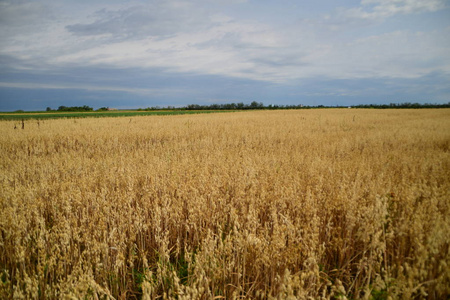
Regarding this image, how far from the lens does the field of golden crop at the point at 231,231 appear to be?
7.54ft

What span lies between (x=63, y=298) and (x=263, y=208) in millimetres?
2783

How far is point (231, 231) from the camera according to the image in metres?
3.02

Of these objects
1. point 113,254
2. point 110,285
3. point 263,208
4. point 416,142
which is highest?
point 416,142

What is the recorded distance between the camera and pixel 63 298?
2043 mm

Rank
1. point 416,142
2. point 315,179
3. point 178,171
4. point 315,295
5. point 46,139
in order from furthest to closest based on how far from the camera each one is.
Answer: point 46,139 < point 416,142 < point 178,171 < point 315,179 < point 315,295

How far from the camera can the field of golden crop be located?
90.5 inches

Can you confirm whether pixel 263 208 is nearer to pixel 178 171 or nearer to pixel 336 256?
pixel 336 256

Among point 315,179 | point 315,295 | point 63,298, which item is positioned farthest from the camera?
point 315,179

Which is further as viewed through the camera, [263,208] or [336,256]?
[263,208]

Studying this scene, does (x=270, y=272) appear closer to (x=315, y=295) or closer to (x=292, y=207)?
(x=315, y=295)

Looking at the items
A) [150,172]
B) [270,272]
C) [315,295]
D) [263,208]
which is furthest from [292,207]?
[150,172]

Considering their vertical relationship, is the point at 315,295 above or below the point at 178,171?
below

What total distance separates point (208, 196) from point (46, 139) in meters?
12.0

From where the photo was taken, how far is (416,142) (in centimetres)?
1023
